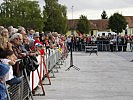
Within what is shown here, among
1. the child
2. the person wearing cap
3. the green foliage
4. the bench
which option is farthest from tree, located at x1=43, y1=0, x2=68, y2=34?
the person wearing cap

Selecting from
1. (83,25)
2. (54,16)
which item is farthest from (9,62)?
(83,25)

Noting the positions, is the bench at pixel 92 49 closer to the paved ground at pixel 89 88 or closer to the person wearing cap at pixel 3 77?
the paved ground at pixel 89 88

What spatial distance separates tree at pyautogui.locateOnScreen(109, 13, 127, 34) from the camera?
4375 inches

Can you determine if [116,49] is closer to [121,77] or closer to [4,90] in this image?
[121,77]

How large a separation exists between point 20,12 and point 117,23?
104ft

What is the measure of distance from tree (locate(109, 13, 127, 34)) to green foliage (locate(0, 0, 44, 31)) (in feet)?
70.2

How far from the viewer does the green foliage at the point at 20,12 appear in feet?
389

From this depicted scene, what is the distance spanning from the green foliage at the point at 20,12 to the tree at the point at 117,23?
21.4 meters

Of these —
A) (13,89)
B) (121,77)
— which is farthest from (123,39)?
(13,89)

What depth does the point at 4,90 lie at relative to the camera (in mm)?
7246

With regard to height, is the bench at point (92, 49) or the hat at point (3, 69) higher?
the hat at point (3, 69)

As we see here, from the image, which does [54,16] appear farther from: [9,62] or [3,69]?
[3,69]

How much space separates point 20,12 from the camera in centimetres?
12438

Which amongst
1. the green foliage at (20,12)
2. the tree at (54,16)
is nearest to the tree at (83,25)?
the tree at (54,16)
